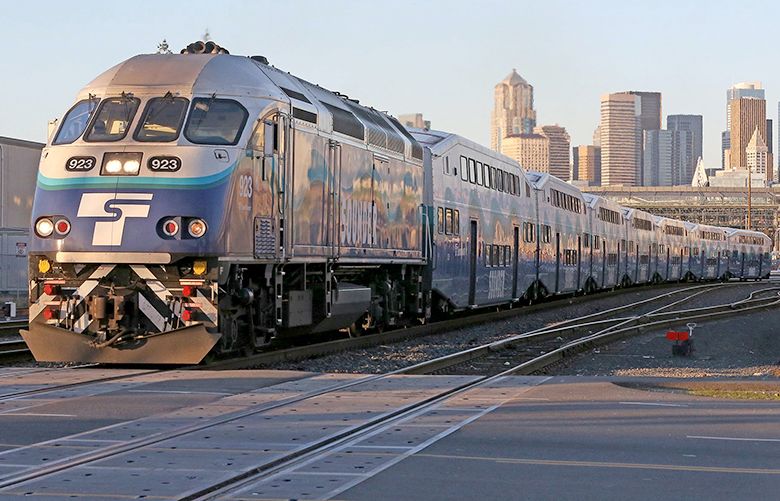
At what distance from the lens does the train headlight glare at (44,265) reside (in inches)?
576

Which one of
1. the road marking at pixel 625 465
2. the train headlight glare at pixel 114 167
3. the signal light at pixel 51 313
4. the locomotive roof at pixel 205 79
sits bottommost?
the road marking at pixel 625 465

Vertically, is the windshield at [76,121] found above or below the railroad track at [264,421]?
above

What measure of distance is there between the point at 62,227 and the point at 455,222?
44.1 ft

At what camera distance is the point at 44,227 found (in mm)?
14586

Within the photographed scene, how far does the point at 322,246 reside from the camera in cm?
1766

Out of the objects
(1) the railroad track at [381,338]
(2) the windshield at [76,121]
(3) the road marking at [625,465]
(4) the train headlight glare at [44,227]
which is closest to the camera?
(3) the road marking at [625,465]

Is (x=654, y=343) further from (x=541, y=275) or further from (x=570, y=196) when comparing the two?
(x=570, y=196)

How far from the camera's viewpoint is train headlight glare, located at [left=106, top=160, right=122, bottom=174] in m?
14.4

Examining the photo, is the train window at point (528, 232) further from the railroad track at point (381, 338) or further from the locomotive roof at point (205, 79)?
the locomotive roof at point (205, 79)

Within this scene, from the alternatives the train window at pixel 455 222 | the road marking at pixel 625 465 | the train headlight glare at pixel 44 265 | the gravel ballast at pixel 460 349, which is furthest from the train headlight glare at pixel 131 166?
the train window at pixel 455 222

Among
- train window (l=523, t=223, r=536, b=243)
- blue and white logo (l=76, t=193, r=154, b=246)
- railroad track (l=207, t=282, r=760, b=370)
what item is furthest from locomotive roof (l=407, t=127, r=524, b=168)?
blue and white logo (l=76, t=193, r=154, b=246)

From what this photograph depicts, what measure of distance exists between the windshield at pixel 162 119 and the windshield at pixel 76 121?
79cm

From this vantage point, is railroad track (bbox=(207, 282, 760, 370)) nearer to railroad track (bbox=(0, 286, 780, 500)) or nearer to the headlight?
railroad track (bbox=(0, 286, 780, 500))

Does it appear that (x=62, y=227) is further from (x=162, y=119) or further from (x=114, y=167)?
(x=162, y=119)
